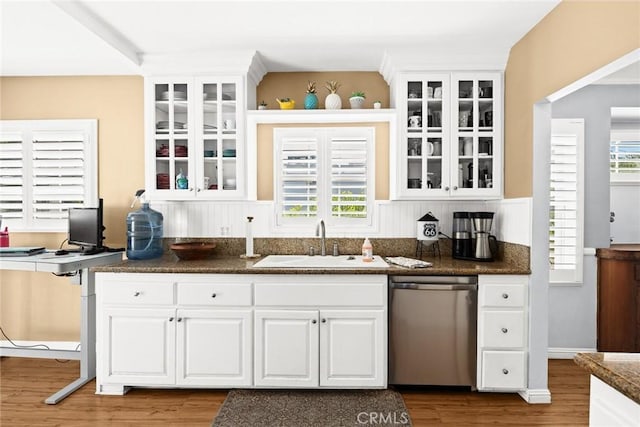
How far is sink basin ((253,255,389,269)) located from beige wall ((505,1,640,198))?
47.1 inches

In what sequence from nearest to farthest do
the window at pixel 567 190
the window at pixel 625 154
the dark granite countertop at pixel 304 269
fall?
the dark granite countertop at pixel 304 269 → the window at pixel 567 190 → the window at pixel 625 154

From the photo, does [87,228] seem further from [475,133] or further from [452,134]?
[475,133]

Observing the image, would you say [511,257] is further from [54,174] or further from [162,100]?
[54,174]

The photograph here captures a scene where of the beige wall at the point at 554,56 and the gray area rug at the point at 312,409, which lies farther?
the gray area rug at the point at 312,409

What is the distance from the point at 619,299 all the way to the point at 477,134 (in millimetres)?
1800

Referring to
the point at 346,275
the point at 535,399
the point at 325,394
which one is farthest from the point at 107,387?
the point at 535,399

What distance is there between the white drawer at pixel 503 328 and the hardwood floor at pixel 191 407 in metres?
0.41

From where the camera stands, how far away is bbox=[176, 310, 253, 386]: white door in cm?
269

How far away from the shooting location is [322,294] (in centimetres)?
269

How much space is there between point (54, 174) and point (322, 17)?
8.88ft

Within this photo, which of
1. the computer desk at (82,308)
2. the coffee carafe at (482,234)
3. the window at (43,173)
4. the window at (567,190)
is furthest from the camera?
the window at (43,173)

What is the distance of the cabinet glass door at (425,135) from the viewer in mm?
3014

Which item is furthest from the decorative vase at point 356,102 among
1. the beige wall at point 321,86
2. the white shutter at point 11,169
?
the white shutter at point 11,169

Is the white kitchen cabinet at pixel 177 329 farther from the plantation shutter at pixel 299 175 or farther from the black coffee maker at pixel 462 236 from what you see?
the black coffee maker at pixel 462 236
